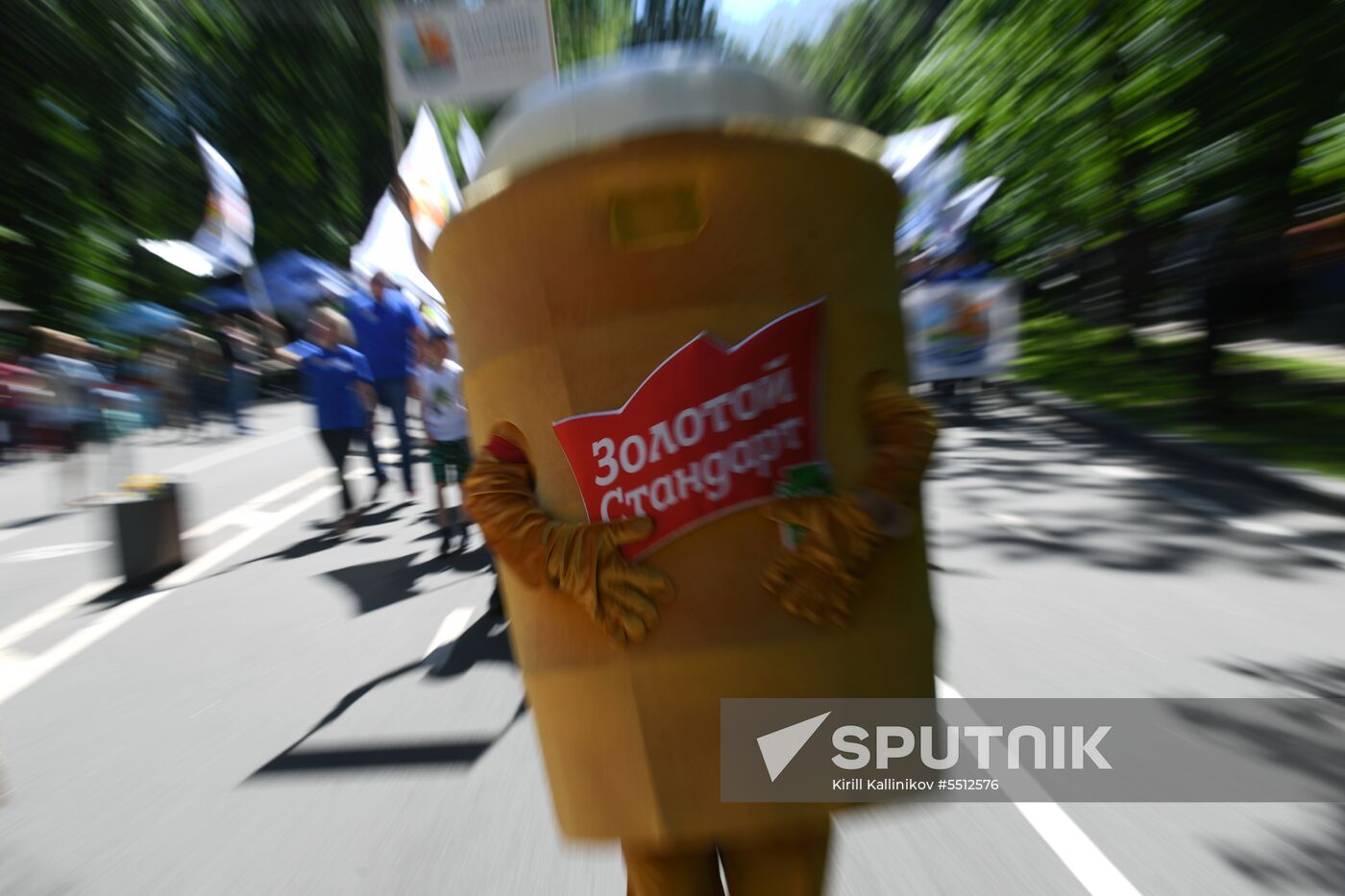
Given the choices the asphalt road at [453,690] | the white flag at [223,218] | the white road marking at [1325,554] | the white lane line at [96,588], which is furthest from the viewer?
the white flag at [223,218]

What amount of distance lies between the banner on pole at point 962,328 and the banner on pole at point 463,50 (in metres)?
6.34

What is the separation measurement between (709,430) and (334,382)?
7288mm

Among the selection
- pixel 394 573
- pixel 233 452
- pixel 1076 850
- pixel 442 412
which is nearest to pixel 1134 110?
pixel 442 412

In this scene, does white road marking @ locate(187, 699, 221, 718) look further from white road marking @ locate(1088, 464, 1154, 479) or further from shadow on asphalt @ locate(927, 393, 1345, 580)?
white road marking @ locate(1088, 464, 1154, 479)

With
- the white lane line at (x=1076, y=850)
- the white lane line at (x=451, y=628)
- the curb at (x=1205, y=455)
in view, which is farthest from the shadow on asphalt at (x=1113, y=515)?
the white lane line at (x=451, y=628)

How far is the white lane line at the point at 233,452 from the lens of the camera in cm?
1267

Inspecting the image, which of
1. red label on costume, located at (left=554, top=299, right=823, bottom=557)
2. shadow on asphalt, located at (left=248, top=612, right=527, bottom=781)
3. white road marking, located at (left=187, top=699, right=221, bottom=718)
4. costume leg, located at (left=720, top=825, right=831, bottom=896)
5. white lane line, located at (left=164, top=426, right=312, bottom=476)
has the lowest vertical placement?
shadow on asphalt, located at (left=248, top=612, right=527, bottom=781)

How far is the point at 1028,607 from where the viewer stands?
5.21 meters

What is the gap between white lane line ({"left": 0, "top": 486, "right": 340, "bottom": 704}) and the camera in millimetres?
5199

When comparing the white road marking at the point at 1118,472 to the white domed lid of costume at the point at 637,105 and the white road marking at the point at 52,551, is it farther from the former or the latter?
the white road marking at the point at 52,551

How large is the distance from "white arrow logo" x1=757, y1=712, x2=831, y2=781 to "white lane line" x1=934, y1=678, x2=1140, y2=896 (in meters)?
1.35

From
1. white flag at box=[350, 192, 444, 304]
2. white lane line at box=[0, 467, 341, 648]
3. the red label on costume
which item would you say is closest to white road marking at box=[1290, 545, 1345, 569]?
the red label on costume

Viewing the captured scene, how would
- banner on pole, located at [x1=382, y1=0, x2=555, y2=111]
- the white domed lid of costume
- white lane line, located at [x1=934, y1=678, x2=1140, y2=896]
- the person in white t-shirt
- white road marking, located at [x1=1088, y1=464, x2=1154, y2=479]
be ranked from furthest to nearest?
white road marking, located at [x1=1088, y1=464, x2=1154, y2=479] < banner on pole, located at [x1=382, y1=0, x2=555, y2=111] < the person in white t-shirt < white lane line, located at [x1=934, y1=678, x2=1140, y2=896] < the white domed lid of costume

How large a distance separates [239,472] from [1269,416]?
12.4 m
